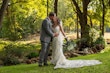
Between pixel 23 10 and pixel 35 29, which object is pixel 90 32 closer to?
pixel 23 10

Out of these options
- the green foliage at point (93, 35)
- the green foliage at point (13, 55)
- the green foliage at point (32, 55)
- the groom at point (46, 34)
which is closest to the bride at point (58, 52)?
the groom at point (46, 34)

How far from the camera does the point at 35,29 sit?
70000 mm

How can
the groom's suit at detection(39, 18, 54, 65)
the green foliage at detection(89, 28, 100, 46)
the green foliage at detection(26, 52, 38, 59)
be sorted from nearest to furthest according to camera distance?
the groom's suit at detection(39, 18, 54, 65) < the green foliage at detection(26, 52, 38, 59) < the green foliage at detection(89, 28, 100, 46)

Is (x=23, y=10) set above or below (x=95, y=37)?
above

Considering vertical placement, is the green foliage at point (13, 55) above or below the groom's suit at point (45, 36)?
below

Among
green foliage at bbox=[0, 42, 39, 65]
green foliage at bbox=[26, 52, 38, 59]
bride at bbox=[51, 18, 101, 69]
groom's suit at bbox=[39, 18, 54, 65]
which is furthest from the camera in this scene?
green foliage at bbox=[26, 52, 38, 59]

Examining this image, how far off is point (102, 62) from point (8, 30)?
29237 millimetres

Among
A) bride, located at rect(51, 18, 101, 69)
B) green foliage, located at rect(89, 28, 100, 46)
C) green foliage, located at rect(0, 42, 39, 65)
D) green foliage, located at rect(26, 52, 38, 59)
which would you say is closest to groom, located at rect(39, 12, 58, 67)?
bride, located at rect(51, 18, 101, 69)

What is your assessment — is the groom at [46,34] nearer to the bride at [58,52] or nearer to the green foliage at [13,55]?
the bride at [58,52]

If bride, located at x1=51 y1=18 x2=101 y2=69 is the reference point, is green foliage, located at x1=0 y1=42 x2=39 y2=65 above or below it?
below

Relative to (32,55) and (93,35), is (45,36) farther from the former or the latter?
(93,35)

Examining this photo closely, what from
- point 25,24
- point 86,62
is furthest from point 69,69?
point 25,24

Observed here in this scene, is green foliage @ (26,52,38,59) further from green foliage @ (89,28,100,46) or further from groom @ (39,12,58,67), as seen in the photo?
groom @ (39,12,58,67)

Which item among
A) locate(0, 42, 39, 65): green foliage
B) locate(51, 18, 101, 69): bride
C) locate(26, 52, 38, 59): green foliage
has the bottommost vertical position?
locate(26, 52, 38, 59): green foliage
